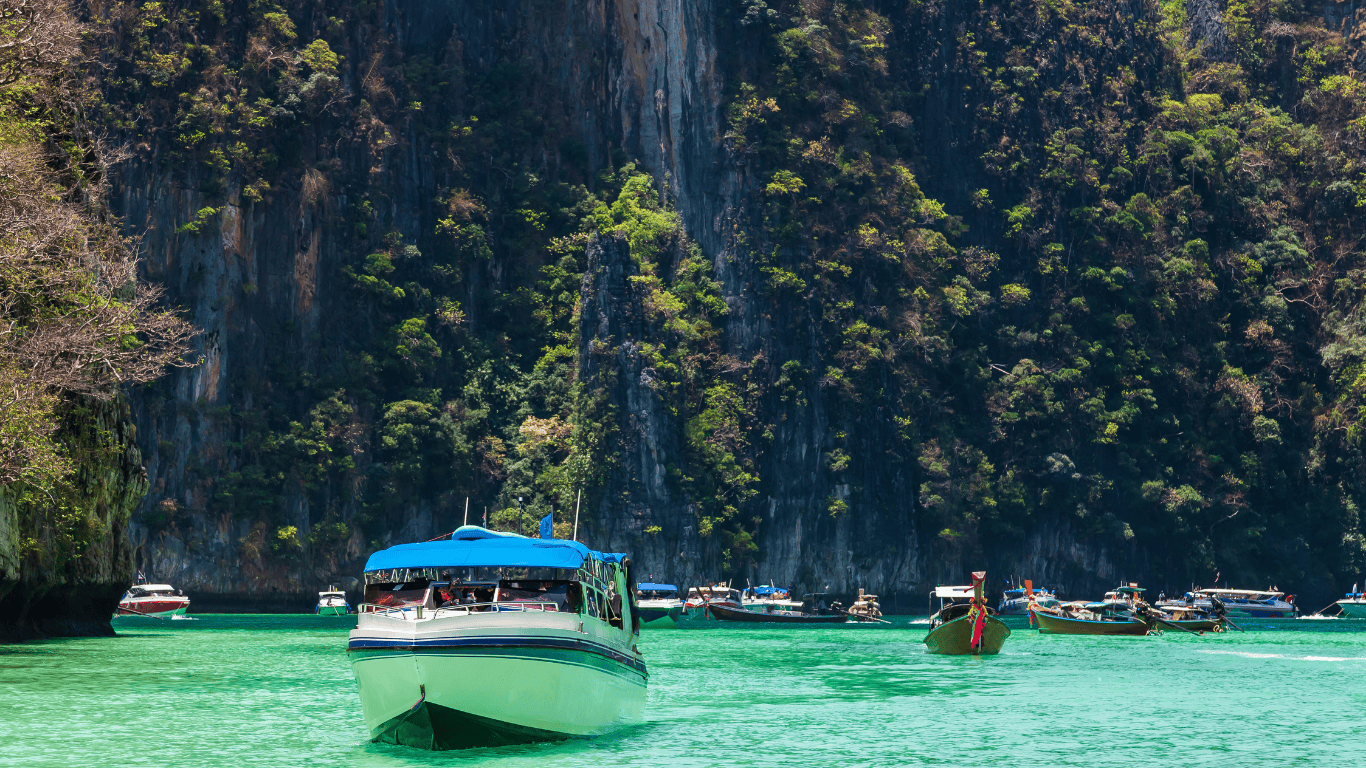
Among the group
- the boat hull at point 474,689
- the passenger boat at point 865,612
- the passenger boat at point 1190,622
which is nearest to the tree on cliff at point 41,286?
the boat hull at point 474,689

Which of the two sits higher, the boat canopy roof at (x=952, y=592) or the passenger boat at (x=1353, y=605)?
the boat canopy roof at (x=952, y=592)

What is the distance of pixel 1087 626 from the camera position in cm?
5722

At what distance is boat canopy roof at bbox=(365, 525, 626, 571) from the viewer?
69.4ft

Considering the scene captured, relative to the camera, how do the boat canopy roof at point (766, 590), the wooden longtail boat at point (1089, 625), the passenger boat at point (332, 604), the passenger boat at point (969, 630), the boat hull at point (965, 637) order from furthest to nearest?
1. the boat canopy roof at point (766, 590)
2. the passenger boat at point (332, 604)
3. the wooden longtail boat at point (1089, 625)
4. the boat hull at point (965, 637)
5. the passenger boat at point (969, 630)

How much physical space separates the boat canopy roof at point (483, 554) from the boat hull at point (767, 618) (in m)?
44.7

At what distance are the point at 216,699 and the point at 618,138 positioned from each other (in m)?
68.1

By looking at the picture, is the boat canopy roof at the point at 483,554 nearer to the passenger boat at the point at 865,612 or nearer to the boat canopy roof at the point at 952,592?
the boat canopy roof at the point at 952,592

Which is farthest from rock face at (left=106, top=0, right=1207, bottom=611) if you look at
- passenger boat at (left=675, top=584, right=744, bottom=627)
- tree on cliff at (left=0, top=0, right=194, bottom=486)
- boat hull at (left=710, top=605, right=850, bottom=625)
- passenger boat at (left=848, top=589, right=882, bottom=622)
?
tree on cliff at (left=0, top=0, right=194, bottom=486)

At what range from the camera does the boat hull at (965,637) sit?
4300 centimetres

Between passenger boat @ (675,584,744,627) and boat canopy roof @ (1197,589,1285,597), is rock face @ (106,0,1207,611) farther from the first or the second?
boat canopy roof @ (1197,589,1285,597)

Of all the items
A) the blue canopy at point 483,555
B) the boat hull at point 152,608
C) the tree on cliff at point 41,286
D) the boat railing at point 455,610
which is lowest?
the boat hull at point 152,608

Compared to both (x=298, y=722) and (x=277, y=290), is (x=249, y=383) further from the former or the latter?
(x=298, y=722)

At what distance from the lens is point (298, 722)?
24359mm

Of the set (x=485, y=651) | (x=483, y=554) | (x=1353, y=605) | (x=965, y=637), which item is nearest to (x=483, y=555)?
(x=483, y=554)
